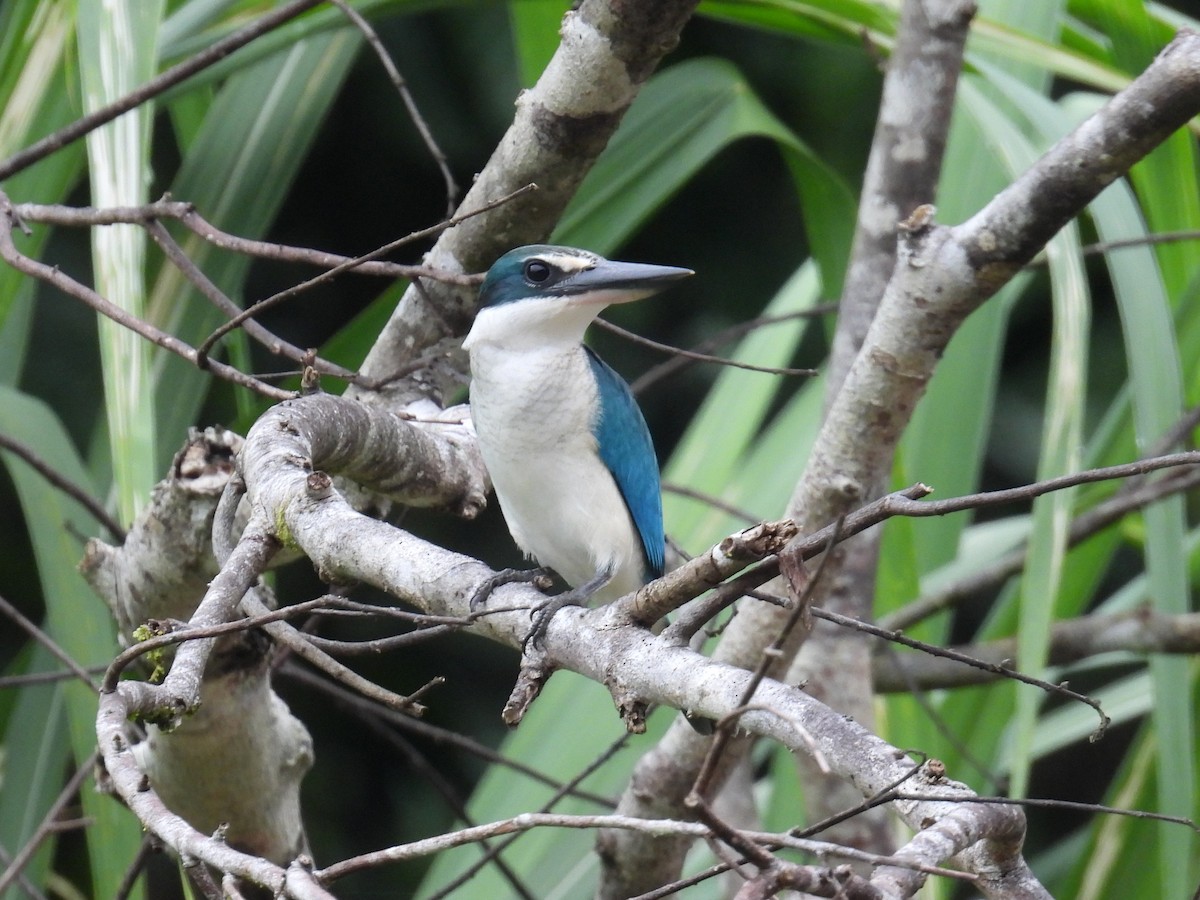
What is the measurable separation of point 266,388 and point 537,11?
1002mm

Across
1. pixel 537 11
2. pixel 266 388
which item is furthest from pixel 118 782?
pixel 537 11

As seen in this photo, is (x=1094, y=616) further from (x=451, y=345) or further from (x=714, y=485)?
(x=451, y=345)

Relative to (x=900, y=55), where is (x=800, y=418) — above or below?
below

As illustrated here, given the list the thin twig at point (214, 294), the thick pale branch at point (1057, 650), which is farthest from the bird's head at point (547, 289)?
the thick pale branch at point (1057, 650)

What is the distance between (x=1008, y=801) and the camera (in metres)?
0.60

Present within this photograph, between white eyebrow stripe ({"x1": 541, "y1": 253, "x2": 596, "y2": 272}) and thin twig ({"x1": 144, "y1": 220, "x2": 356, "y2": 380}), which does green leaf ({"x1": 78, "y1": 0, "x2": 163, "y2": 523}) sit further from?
white eyebrow stripe ({"x1": 541, "y1": 253, "x2": 596, "y2": 272})

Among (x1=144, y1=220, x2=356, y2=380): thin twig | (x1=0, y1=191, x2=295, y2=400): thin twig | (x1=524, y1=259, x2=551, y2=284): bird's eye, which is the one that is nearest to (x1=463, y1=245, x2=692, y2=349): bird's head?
(x1=524, y1=259, x2=551, y2=284): bird's eye

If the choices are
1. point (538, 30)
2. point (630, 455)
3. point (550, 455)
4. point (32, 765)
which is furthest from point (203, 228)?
point (32, 765)

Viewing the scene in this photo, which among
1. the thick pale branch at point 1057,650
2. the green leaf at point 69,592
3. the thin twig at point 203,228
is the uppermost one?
the thin twig at point 203,228

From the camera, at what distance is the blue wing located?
1605 millimetres

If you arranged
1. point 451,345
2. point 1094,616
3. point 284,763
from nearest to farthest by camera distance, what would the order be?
1. point 284,763
2. point 451,345
3. point 1094,616

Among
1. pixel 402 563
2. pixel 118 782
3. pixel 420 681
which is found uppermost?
pixel 402 563

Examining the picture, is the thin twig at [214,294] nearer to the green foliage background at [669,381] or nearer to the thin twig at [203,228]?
the thin twig at [203,228]

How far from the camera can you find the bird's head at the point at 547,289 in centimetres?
142
